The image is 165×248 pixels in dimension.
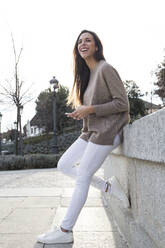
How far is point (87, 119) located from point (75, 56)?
2.46 feet

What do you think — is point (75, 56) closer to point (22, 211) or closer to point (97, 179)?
point (97, 179)

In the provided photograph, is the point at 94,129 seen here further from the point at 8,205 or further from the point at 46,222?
the point at 8,205

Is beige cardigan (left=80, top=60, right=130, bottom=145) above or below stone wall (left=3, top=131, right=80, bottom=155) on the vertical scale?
above

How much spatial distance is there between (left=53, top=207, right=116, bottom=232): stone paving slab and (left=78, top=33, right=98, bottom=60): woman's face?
5.19ft

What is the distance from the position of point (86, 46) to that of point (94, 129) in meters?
0.81

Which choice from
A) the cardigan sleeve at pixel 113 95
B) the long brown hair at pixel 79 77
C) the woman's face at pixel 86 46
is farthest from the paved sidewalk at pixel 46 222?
the woman's face at pixel 86 46

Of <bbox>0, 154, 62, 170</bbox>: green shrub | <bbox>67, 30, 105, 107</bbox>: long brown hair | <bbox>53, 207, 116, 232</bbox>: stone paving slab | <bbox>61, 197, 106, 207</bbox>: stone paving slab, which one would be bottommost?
<bbox>0, 154, 62, 170</bbox>: green shrub

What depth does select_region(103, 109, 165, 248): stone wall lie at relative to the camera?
146 cm

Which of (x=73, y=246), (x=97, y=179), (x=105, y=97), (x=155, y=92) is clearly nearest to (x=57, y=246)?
(x=73, y=246)

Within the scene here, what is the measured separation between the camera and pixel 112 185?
2.60 m

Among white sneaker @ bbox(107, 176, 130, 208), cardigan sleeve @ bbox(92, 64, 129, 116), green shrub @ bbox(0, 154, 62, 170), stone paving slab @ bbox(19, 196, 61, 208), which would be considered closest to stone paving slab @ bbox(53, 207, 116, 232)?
white sneaker @ bbox(107, 176, 130, 208)

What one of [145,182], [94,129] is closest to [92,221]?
[94,129]

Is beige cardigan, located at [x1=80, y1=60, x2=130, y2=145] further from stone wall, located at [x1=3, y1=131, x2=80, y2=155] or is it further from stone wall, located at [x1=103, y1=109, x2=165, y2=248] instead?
stone wall, located at [x1=3, y1=131, x2=80, y2=155]

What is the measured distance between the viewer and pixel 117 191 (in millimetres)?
2494
